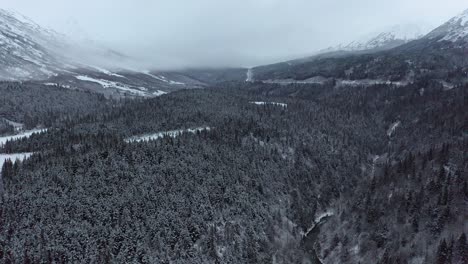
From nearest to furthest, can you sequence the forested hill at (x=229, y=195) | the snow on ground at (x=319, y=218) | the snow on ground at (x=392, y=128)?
1. the forested hill at (x=229, y=195)
2. the snow on ground at (x=319, y=218)
3. the snow on ground at (x=392, y=128)

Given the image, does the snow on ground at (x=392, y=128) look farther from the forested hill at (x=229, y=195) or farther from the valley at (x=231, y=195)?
the forested hill at (x=229, y=195)

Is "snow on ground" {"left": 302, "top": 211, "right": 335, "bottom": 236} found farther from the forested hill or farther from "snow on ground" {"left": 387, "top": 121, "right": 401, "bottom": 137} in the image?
"snow on ground" {"left": 387, "top": 121, "right": 401, "bottom": 137}

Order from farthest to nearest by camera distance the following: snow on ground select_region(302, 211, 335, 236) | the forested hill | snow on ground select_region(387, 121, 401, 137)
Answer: snow on ground select_region(387, 121, 401, 137)
snow on ground select_region(302, 211, 335, 236)
the forested hill

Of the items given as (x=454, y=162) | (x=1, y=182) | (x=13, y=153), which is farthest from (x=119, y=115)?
(x=454, y=162)

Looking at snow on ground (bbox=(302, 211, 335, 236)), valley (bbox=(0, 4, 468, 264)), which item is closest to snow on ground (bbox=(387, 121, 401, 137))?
valley (bbox=(0, 4, 468, 264))

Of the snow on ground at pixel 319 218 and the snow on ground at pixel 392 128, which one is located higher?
the snow on ground at pixel 392 128

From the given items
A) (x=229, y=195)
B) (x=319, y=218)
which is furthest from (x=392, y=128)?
(x=229, y=195)

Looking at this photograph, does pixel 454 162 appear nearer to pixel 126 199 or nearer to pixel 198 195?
pixel 198 195

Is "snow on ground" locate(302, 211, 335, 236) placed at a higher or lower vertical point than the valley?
lower

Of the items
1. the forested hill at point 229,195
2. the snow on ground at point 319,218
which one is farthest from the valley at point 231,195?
the snow on ground at point 319,218
